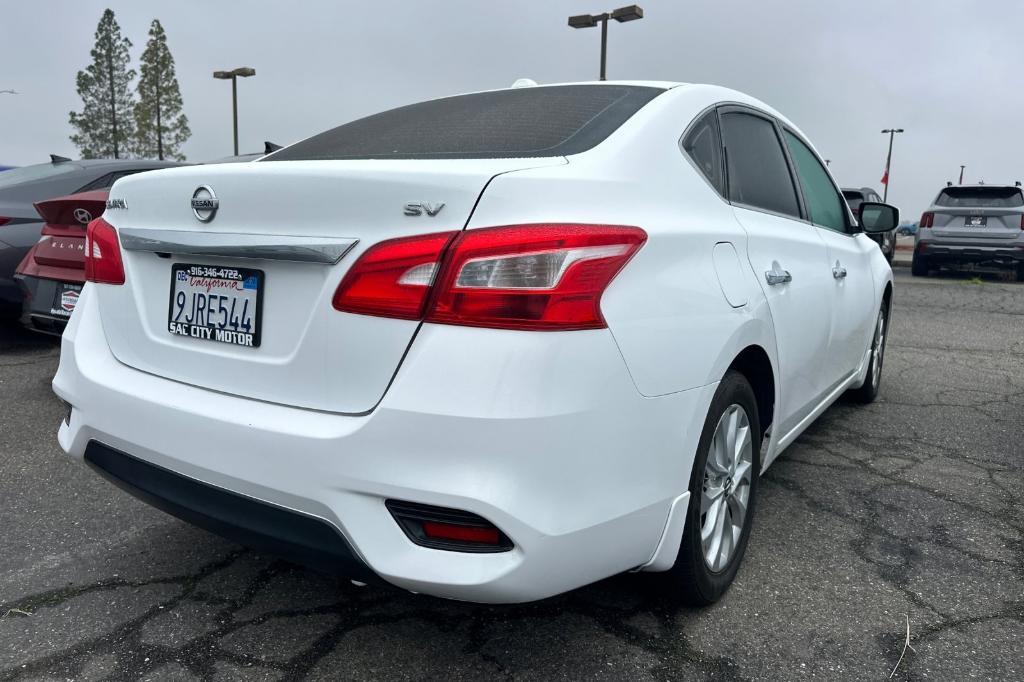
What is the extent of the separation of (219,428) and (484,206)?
0.78m

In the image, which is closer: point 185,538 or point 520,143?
point 520,143

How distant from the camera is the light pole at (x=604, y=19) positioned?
18109 mm

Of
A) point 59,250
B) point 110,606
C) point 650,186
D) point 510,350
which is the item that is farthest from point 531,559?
point 59,250

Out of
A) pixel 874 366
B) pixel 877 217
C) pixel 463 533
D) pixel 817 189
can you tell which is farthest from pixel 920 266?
pixel 463 533

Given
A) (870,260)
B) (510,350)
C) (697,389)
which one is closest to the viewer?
(510,350)

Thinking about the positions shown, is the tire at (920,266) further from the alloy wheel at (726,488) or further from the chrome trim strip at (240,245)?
the chrome trim strip at (240,245)

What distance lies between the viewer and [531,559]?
1.68 metres

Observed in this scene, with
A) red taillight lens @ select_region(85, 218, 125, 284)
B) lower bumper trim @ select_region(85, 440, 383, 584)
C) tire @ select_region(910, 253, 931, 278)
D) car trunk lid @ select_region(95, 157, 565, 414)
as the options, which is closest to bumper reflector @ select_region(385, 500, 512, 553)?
lower bumper trim @ select_region(85, 440, 383, 584)

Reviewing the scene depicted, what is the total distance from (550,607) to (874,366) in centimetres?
320

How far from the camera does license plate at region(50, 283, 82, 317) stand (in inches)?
185

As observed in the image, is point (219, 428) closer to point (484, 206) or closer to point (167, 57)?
Answer: point (484, 206)

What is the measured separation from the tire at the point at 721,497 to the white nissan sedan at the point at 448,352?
0.01 meters

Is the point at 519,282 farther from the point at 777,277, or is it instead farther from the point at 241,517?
the point at 777,277

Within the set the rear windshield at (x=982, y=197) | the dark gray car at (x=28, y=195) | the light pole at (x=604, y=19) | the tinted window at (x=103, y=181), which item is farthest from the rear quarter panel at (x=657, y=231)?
the light pole at (x=604, y=19)
